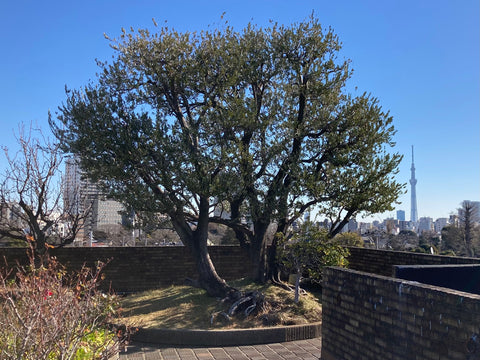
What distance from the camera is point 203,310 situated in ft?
31.4

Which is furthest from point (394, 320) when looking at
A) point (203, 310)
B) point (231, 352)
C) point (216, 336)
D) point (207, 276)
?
point (207, 276)

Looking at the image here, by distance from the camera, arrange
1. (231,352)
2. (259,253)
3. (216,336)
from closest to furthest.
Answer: (231,352)
(216,336)
(259,253)

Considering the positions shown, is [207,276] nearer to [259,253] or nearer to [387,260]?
[259,253]

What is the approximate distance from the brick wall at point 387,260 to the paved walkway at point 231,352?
3.57 metres

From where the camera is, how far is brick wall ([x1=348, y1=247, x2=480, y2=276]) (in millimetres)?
9802

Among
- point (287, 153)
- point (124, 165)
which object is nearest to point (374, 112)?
point (287, 153)

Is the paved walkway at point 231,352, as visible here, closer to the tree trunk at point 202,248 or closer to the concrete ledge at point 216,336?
the concrete ledge at point 216,336

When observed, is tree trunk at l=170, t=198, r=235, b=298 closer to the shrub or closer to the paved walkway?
the shrub

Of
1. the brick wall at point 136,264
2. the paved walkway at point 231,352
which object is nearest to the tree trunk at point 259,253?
the brick wall at point 136,264

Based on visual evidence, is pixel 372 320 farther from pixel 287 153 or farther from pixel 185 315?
pixel 287 153

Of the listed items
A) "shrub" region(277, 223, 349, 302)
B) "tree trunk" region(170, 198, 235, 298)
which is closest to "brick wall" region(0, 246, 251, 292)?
"tree trunk" region(170, 198, 235, 298)

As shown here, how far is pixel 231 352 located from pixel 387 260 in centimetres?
580

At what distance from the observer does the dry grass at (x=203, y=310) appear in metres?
8.93

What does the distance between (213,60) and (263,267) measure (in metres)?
5.53
